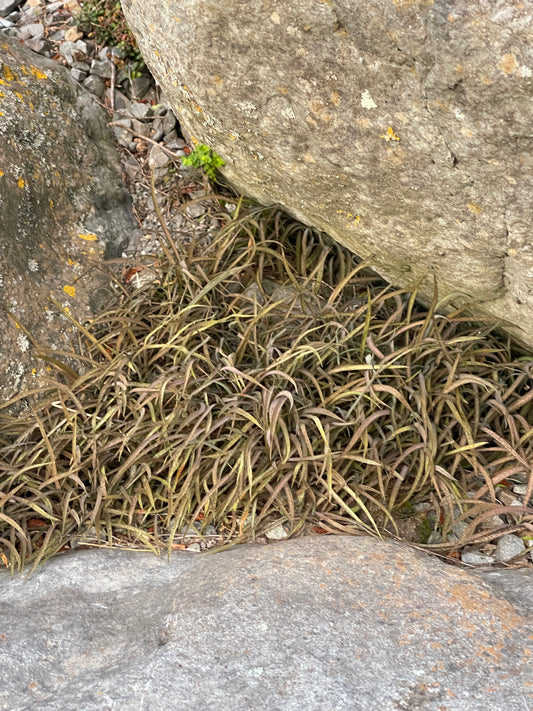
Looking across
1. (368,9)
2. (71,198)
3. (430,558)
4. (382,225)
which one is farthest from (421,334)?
(71,198)

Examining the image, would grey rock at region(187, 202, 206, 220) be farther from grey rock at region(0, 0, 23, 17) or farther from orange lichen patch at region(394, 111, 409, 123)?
grey rock at region(0, 0, 23, 17)

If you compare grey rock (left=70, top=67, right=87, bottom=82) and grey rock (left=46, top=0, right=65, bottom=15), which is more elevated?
grey rock (left=46, top=0, right=65, bottom=15)

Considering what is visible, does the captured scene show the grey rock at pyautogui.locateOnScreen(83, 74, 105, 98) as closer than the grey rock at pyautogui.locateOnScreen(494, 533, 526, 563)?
No

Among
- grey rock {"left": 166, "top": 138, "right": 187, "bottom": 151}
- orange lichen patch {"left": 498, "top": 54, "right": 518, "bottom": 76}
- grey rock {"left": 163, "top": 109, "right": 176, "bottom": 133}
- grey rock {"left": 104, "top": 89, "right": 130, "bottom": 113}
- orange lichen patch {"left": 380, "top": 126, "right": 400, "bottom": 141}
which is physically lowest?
grey rock {"left": 166, "top": 138, "right": 187, "bottom": 151}

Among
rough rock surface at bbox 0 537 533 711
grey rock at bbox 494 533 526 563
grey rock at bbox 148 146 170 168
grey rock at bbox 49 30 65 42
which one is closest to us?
rough rock surface at bbox 0 537 533 711

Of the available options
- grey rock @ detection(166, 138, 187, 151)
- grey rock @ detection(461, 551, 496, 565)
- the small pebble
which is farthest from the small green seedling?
grey rock @ detection(461, 551, 496, 565)

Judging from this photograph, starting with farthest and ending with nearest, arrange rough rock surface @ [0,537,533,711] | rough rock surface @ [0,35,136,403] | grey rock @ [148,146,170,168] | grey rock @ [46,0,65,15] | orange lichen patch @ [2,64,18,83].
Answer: grey rock @ [46,0,65,15] < grey rock @ [148,146,170,168] < orange lichen patch @ [2,64,18,83] < rough rock surface @ [0,35,136,403] < rough rock surface @ [0,537,533,711]

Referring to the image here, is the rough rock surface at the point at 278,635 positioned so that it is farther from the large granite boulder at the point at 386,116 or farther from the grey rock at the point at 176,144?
the grey rock at the point at 176,144
